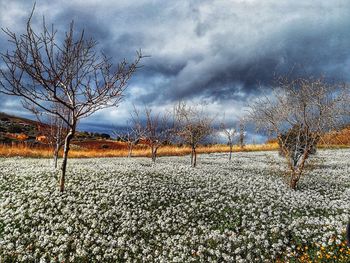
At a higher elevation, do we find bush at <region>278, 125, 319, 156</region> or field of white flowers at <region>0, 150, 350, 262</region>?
bush at <region>278, 125, 319, 156</region>

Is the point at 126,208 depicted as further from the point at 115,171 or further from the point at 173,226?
the point at 115,171

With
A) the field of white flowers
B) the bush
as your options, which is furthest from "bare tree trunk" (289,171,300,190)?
the bush

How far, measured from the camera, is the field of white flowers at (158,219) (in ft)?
37.0

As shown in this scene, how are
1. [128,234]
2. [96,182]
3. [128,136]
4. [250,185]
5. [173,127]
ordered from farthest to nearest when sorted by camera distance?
[128,136] < [173,127] < [250,185] < [96,182] < [128,234]

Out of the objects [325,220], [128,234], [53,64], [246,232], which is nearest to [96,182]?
[128,234]

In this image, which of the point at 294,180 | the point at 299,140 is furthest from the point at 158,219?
the point at 299,140

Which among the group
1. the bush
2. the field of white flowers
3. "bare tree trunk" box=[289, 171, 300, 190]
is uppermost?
the bush

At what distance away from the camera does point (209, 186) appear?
1936cm

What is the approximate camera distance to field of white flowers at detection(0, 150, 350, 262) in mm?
11281

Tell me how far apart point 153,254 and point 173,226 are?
2.08 meters

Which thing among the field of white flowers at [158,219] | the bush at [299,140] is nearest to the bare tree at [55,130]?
the field of white flowers at [158,219]

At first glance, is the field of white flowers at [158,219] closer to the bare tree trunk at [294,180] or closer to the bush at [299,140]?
the bare tree trunk at [294,180]

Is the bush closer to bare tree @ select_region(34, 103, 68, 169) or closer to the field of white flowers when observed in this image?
the field of white flowers

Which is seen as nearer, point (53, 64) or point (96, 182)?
point (53, 64)
